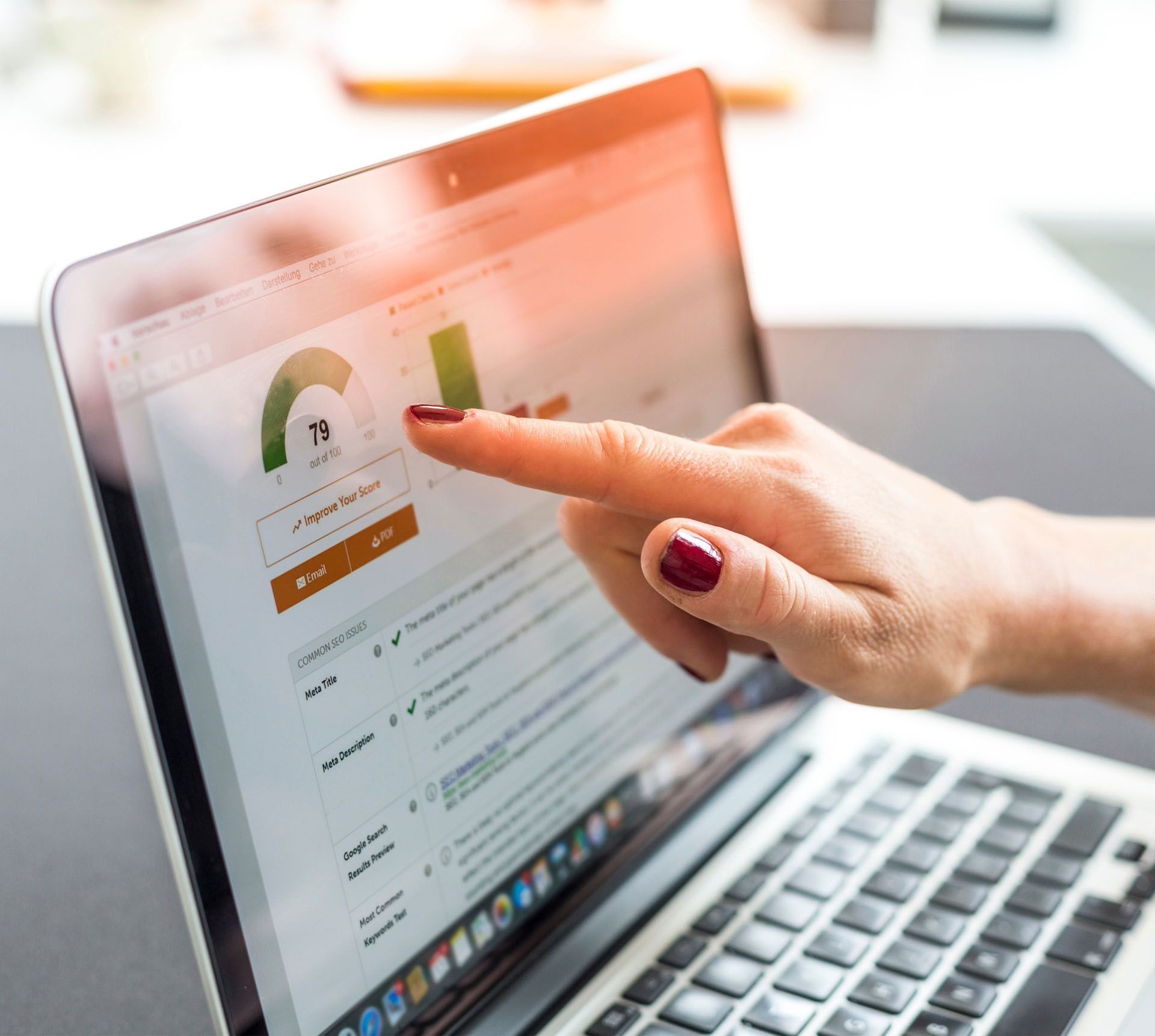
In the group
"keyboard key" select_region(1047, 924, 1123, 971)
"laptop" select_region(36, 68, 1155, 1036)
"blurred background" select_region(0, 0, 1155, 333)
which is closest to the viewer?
"laptop" select_region(36, 68, 1155, 1036)

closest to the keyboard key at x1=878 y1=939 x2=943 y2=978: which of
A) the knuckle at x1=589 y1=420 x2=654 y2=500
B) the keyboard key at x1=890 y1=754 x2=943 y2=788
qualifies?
the keyboard key at x1=890 y1=754 x2=943 y2=788

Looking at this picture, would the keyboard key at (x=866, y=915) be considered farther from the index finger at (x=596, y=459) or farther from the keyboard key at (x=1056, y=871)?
the index finger at (x=596, y=459)

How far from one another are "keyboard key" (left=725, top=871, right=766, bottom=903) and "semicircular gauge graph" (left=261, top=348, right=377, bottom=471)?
24 centimetres

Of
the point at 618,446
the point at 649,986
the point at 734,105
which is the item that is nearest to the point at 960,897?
the point at 649,986

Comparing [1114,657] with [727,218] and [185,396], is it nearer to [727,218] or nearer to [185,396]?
[727,218]

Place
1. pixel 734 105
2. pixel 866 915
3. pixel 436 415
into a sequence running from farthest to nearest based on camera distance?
pixel 734 105 < pixel 866 915 < pixel 436 415

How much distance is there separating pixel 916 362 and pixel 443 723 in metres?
0.64

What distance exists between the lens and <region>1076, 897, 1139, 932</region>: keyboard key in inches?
17.5

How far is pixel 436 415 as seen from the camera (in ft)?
1.15

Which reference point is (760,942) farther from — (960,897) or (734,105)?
(734,105)

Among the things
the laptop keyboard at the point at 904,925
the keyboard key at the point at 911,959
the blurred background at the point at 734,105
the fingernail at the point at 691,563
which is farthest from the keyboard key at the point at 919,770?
→ the blurred background at the point at 734,105

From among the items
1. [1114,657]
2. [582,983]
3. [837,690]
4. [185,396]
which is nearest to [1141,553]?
[1114,657]

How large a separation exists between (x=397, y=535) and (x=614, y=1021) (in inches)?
7.2

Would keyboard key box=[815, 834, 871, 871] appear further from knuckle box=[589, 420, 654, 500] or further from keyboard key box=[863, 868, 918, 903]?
knuckle box=[589, 420, 654, 500]
